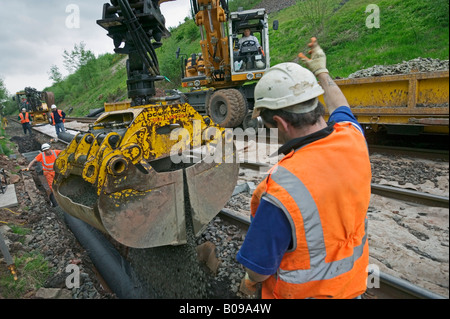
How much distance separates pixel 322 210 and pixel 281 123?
1.63 feet

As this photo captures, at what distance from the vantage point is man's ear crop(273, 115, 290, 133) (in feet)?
5.05

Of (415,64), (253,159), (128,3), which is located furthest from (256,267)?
(415,64)

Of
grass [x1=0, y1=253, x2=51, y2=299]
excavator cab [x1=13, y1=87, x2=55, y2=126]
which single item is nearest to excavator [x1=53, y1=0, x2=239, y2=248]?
grass [x1=0, y1=253, x2=51, y2=299]

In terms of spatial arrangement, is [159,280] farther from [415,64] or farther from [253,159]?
[415,64]

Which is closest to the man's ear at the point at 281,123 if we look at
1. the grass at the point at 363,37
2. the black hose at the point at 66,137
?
the grass at the point at 363,37

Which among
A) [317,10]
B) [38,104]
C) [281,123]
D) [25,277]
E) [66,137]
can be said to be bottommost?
[25,277]

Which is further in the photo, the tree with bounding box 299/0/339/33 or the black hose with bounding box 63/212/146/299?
the tree with bounding box 299/0/339/33

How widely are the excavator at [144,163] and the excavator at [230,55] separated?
4726mm

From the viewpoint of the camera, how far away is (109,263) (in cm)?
416

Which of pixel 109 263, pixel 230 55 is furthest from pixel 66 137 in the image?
pixel 109 263

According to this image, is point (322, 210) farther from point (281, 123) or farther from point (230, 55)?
point (230, 55)

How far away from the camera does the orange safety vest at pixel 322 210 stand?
4.46 feet

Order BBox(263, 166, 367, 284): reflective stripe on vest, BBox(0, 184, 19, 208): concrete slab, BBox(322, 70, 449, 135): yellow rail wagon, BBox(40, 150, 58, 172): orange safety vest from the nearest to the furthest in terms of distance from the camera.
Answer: BBox(263, 166, 367, 284): reflective stripe on vest
BBox(322, 70, 449, 135): yellow rail wagon
BBox(0, 184, 19, 208): concrete slab
BBox(40, 150, 58, 172): orange safety vest

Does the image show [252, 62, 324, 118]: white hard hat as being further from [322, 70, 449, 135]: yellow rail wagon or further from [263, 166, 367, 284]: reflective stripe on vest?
[322, 70, 449, 135]: yellow rail wagon
